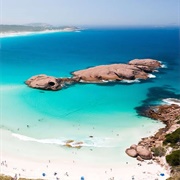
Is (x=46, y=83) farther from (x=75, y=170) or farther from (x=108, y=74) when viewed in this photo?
(x=75, y=170)

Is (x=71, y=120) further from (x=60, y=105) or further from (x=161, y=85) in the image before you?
(x=161, y=85)

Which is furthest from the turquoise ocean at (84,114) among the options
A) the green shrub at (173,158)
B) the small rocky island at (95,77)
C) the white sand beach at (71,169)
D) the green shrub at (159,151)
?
the green shrub at (173,158)

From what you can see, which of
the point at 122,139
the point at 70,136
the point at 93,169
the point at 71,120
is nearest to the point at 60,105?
the point at 71,120

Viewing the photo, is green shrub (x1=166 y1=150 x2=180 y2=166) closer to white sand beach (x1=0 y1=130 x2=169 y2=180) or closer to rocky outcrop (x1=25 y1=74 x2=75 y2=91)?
white sand beach (x1=0 y1=130 x2=169 y2=180)

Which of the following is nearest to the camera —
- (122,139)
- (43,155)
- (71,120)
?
(43,155)

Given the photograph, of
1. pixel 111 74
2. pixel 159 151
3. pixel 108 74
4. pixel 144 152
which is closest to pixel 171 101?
pixel 111 74

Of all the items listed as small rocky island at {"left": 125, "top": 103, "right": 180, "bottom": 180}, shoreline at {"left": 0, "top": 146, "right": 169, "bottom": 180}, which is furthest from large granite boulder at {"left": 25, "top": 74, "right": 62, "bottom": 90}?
shoreline at {"left": 0, "top": 146, "right": 169, "bottom": 180}
